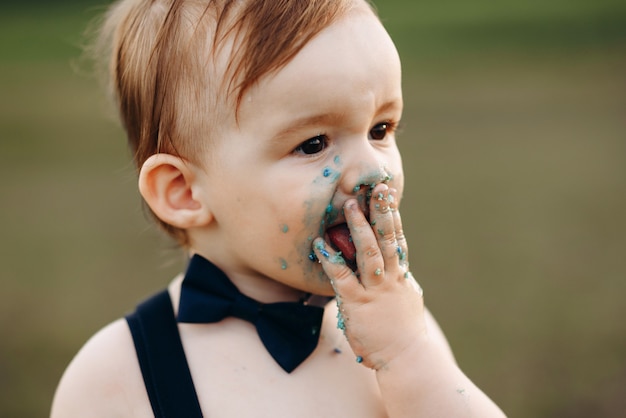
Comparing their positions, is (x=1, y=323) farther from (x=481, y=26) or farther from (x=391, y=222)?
(x=481, y=26)

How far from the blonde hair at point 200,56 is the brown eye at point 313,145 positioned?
0.55 ft

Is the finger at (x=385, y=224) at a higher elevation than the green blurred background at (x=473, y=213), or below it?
higher

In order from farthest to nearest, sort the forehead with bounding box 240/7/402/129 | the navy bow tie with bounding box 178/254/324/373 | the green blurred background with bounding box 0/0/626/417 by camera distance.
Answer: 1. the green blurred background with bounding box 0/0/626/417
2. the navy bow tie with bounding box 178/254/324/373
3. the forehead with bounding box 240/7/402/129

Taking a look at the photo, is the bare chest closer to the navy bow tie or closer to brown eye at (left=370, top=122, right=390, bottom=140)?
the navy bow tie

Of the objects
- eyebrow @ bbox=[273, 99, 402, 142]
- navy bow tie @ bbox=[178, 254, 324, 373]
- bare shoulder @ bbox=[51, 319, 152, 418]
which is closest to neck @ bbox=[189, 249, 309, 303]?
navy bow tie @ bbox=[178, 254, 324, 373]

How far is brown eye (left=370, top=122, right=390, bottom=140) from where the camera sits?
69.9 inches

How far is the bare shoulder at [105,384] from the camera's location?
5.57 ft

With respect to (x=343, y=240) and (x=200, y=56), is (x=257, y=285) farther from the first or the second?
(x=200, y=56)

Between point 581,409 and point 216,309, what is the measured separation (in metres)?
2.53

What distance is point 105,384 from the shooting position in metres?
1.71

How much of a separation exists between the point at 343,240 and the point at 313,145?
220 mm

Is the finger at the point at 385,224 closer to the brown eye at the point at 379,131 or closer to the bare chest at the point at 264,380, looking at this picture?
the brown eye at the point at 379,131

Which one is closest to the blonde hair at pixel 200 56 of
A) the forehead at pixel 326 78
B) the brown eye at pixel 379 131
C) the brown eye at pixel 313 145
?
the forehead at pixel 326 78

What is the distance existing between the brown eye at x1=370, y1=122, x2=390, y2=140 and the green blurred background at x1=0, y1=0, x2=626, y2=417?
0.81 m
